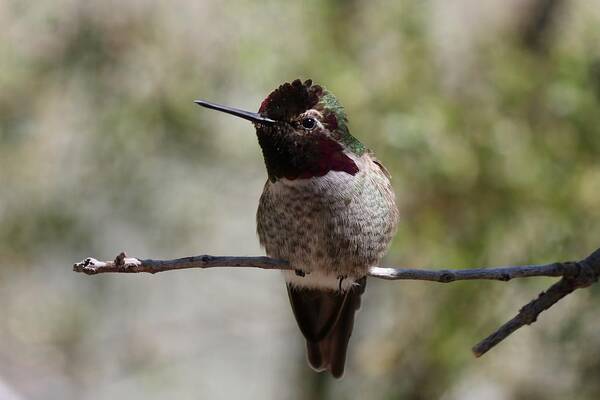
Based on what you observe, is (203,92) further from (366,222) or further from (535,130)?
(366,222)

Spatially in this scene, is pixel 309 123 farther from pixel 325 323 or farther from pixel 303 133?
pixel 325 323

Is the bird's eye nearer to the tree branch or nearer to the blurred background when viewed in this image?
the tree branch

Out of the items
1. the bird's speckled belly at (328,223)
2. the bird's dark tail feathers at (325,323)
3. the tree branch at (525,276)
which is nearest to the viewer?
the tree branch at (525,276)

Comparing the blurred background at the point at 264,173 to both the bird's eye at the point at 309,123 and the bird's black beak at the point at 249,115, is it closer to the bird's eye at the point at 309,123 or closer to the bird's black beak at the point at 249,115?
the bird's eye at the point at 309,123

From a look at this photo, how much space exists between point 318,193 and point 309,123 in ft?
0.72

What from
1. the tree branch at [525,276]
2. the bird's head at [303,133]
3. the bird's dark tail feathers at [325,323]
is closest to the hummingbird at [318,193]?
the bird's head at [303,133]

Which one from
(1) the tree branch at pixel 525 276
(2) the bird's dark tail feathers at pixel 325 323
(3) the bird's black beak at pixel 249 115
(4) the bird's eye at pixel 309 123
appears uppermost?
(4) the bird's eye at pixel 309 123

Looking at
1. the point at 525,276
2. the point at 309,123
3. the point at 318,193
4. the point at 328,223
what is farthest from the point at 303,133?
the point at 525,276

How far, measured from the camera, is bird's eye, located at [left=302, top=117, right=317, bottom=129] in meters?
2.49

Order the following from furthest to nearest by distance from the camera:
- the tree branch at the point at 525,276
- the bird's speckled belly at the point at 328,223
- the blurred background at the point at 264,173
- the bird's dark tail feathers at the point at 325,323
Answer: the blurred background at the point at 264,173
the bird's dark tail feathers at the point at 325,323
the bird's speckled belly at the point at 328,223
the tree branch at the point at 525,276

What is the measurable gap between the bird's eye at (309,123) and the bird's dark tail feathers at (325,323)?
704mm

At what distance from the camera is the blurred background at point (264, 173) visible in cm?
396

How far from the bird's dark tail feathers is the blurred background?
1028 mm

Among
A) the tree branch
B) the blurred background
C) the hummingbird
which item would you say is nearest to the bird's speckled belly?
the hummingbird
